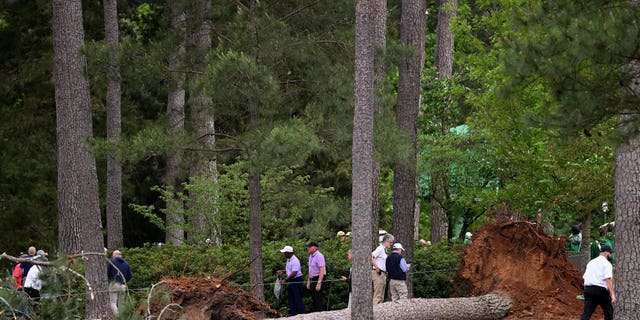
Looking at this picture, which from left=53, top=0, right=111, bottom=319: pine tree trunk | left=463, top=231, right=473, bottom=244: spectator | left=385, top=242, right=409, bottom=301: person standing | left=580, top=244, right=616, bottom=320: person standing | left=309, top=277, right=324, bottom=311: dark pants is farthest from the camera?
left=463, top=231, right=473, bottom=244: spectator

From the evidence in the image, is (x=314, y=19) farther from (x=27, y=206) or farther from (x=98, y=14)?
(x=27, y=206)

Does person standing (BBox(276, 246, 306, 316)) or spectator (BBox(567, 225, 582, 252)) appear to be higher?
spectator (BBox(567, 225, 582, 252))

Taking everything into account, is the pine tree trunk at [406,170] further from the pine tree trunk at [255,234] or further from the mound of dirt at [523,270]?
the pine tree trunk at [255,234]

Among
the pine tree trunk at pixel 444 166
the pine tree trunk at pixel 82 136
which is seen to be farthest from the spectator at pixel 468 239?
the pine tree trunk at pixel 82 136

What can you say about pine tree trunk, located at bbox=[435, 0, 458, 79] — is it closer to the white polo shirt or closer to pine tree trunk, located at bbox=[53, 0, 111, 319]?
pine tree trunk, located at bbox=[53, 0, 111, 319]

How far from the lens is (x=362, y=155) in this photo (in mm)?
17594

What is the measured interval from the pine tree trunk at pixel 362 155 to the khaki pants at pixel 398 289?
8.20 ft

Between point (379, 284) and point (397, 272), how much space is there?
0.87 metres

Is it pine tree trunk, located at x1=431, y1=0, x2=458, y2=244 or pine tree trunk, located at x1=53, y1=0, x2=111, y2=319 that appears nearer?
pine tree trunk, located at x1=53, y1=0, x2=111, y2=319

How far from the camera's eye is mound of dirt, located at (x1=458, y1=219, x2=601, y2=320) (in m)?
21.4

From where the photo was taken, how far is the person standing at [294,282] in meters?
20.7

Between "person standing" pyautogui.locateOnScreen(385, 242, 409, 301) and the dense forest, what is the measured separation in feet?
5.65

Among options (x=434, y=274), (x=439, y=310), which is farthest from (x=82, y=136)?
(x=434, y=274)

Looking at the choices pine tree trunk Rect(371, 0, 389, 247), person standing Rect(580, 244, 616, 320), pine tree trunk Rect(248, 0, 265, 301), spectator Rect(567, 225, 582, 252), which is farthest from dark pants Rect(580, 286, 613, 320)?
spectator Rect(567, 225, 582, 252)
